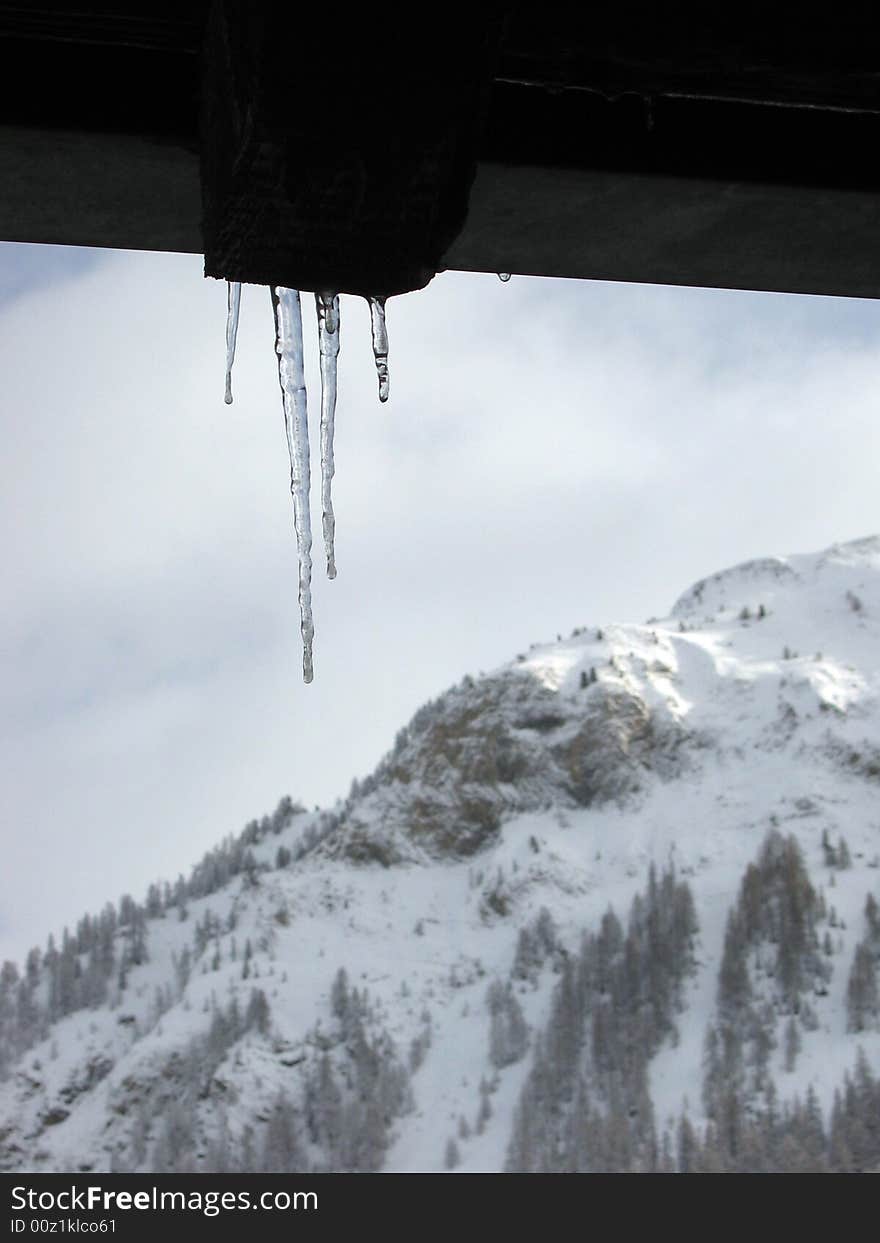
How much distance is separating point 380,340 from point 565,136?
1.79 ft

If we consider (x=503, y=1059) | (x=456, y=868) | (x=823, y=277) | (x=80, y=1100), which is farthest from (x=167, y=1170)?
(x=823, y=277)

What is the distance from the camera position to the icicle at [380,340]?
8.99 ft

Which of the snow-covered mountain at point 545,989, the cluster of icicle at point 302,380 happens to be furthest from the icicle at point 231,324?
the snow-covered mountain at point 545,989

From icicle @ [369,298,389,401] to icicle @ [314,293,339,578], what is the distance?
7cm

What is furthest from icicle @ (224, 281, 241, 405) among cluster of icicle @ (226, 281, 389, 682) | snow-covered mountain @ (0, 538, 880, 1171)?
snow-covered mountain @ (0, 538, 880, 1171)

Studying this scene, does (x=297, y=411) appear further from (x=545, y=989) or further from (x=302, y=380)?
(x=545, y=989)

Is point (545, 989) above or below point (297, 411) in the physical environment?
above

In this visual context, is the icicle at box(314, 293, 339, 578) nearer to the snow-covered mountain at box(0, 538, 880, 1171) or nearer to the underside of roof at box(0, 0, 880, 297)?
the underside of roof at box(0, 0, 880, 297)

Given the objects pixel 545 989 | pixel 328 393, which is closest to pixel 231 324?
pixel 328 393

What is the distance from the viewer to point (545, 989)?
538 ft

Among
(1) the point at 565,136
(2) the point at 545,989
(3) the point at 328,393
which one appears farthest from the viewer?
(2) the point at 545,989

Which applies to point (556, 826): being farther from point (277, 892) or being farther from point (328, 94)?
point (328, 94)

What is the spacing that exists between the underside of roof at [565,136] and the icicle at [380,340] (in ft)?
0.50

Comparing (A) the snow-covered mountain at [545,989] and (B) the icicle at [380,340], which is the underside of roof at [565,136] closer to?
(B) the icicle at [380,340]
